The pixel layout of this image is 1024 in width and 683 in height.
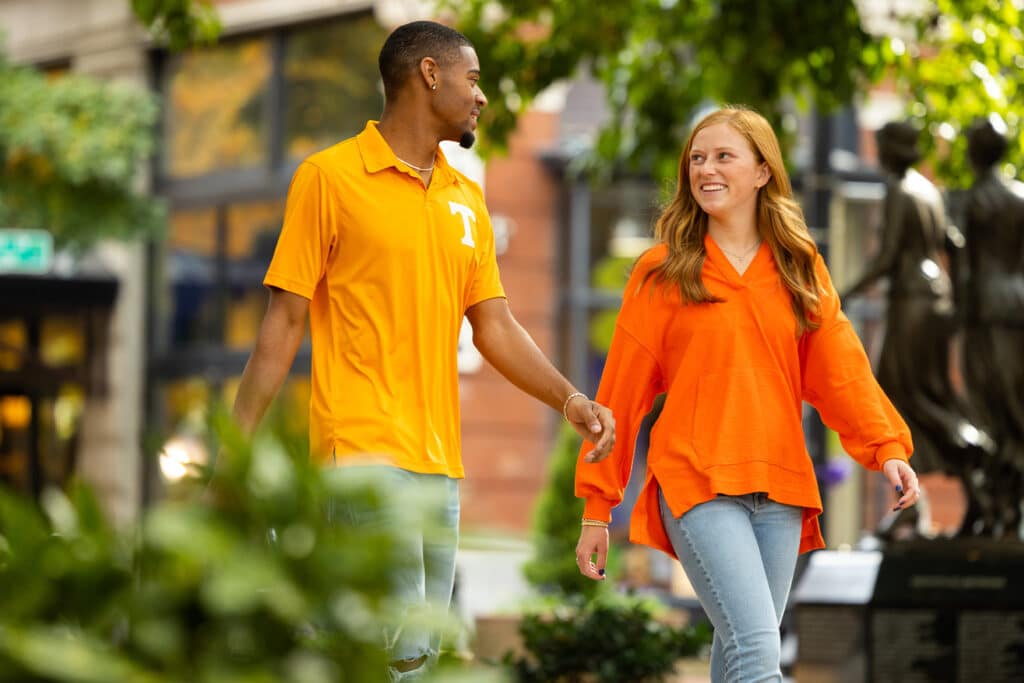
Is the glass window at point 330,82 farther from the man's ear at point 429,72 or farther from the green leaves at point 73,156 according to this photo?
the man's ear at point 429,72

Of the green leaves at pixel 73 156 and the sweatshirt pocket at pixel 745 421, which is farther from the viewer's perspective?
the green leaves at pixel 73 156

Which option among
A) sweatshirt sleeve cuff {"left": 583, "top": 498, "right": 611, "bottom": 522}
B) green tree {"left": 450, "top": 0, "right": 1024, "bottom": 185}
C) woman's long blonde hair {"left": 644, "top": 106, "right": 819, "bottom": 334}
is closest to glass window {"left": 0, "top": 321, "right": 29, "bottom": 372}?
green tree {"left": 450, "top": 0, "right": 1024, "bottom": 185}

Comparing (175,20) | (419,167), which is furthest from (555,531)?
(419,167)

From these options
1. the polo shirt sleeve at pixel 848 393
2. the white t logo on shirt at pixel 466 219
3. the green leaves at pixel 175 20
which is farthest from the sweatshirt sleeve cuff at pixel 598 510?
the green leaves at pixel 175 20

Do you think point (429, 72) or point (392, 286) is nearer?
point (392, 286)

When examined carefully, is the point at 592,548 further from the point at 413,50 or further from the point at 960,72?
the point at 960,72

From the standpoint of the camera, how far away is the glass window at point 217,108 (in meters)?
20.2

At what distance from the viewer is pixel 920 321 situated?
32.9ft

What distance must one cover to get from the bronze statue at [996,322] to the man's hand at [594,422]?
19.2 feet

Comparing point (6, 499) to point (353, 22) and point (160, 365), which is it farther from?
point (160, 365)

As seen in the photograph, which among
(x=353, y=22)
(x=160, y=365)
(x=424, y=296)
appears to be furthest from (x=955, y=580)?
(x=160, y=365)

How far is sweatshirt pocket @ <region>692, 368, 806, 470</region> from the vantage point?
440cm

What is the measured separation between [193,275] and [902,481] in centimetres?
1701

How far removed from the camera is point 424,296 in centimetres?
420
